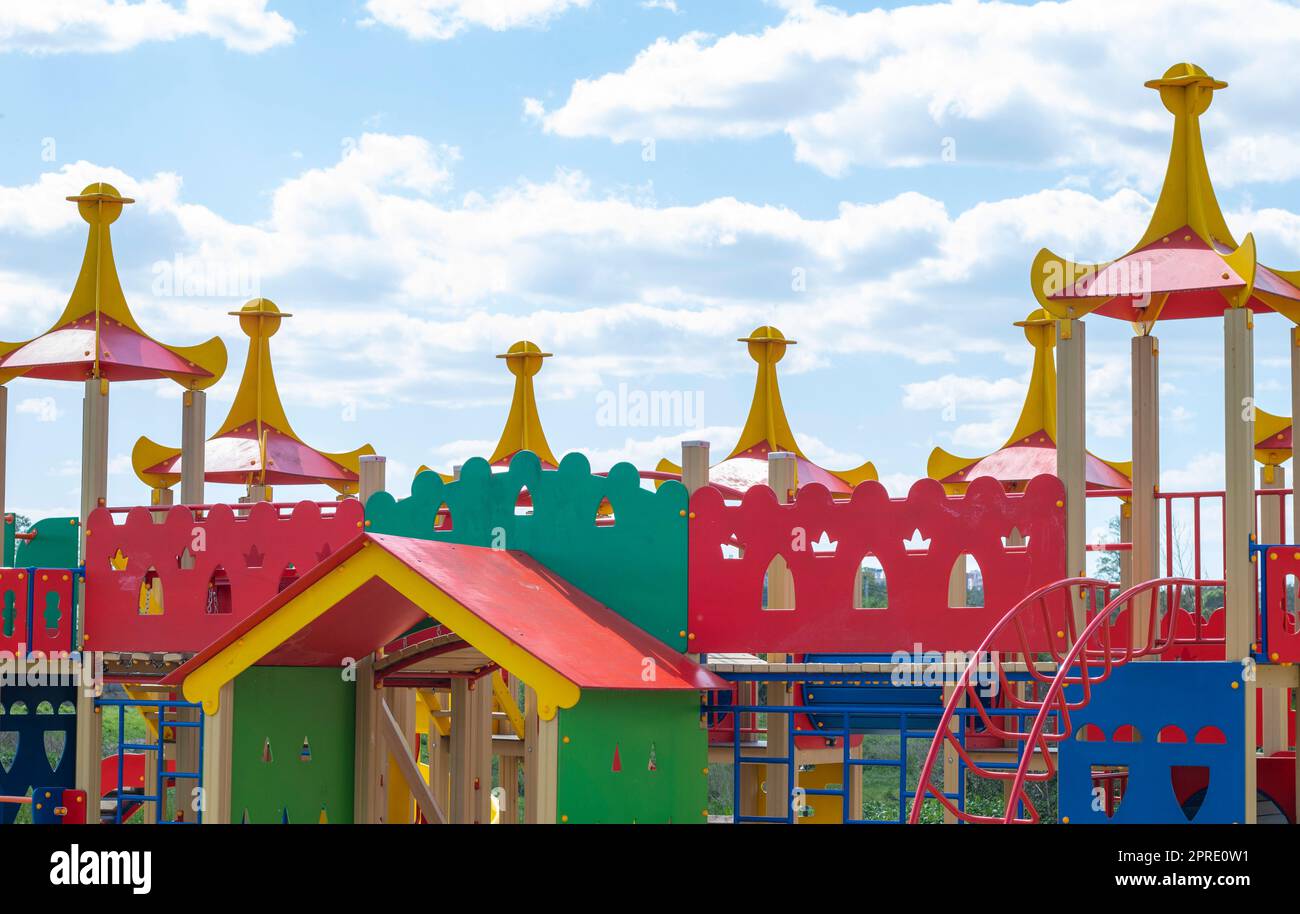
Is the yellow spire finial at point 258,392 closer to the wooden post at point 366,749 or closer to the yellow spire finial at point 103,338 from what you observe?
the yellow spire finial at point 103,338

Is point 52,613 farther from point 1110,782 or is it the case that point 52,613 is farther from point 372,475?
point 1110,782

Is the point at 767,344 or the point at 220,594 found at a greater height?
the point at 767,344

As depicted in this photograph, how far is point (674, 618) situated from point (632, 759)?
1714 millimetres

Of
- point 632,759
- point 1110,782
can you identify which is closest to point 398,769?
point 632,759

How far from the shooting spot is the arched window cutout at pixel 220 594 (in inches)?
624

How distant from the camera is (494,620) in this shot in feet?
37.7

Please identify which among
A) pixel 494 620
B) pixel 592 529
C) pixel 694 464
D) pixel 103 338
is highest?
pixel 103 338

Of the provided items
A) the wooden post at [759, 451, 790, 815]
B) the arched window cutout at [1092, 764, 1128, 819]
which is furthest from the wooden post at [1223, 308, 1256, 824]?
the wooden post at [759, 451, 790, 815]

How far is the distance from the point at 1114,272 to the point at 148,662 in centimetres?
922

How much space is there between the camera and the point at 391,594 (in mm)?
13031

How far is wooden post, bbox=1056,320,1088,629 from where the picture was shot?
12.4 meters

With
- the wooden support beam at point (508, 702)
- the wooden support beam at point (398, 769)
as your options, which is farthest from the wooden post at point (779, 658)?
the wooden support beam at point (508, 702)

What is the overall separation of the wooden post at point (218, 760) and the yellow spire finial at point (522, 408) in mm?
11066
